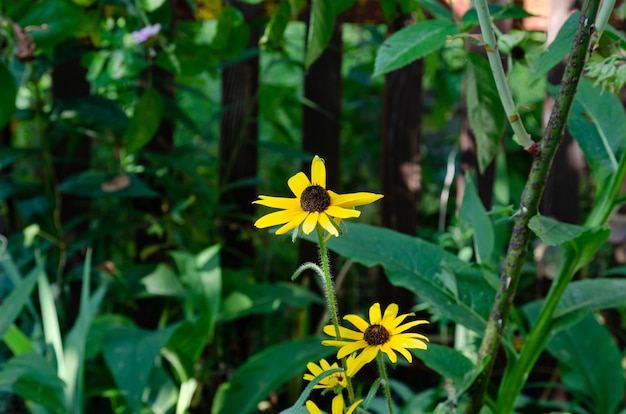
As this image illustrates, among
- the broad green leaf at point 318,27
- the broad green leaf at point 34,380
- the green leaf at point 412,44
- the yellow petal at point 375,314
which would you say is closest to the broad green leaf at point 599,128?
the green leaf at point 412,44

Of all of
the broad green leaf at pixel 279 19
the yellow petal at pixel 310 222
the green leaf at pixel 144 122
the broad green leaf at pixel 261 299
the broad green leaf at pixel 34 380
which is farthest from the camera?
the broad green leaf at pixel 261 299

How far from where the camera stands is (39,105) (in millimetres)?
1805

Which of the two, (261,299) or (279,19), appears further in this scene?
(261,299)

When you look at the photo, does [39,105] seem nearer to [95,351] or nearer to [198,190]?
[198,190]

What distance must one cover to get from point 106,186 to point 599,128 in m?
1.12

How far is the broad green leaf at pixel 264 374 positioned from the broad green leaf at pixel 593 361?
46 cm

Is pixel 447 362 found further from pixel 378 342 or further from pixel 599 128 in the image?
pixel 378 342

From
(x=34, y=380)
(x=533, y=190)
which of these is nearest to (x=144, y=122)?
(x=34, y=380)

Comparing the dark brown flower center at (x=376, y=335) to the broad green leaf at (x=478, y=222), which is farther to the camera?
the broad green leaf at (x=478, y=222)

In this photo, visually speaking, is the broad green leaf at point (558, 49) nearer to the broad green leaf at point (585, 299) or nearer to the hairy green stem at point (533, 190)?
the hairy green stem at point (533, 190)

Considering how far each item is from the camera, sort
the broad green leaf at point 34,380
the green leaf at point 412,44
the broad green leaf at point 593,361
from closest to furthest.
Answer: the green leaf at point 412,44, the broad green leaf at point 34,380, the broad green leaf at point 593,361

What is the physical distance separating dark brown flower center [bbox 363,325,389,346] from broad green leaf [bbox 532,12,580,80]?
380mm

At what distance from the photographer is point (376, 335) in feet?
2.06

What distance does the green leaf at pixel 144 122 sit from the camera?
1662 millimetres
